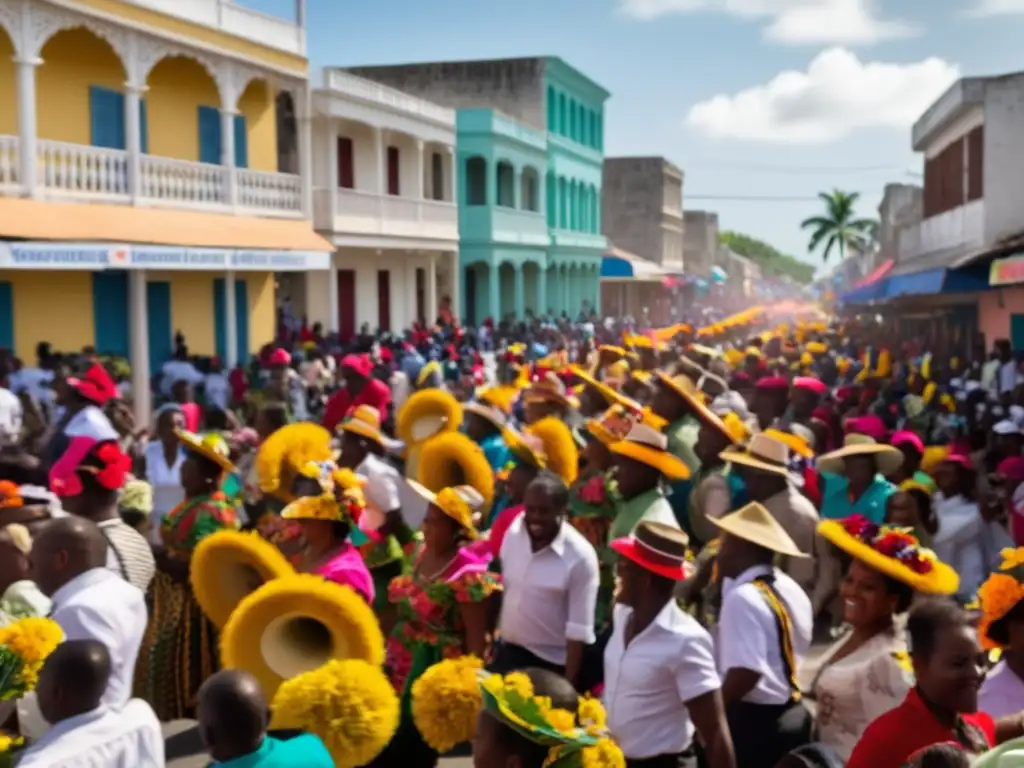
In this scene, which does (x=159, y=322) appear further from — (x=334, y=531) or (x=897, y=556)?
(x=897, y=556)

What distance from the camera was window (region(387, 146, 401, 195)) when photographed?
2966 centimetres

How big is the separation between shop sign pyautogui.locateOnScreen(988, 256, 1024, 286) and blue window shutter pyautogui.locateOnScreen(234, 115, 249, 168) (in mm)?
12981

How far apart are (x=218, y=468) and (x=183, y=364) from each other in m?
9.58

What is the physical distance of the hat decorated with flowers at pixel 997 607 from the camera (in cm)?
400

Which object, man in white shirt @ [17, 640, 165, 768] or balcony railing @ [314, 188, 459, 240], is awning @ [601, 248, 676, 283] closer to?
balcony railing @ [314, 188, 459, 240]

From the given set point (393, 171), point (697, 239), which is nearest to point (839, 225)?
point (697, 239)

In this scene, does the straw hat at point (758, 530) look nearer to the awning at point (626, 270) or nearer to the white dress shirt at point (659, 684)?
the white dress shirt at point (659, 684)

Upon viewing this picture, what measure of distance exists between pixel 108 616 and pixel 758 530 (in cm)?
228

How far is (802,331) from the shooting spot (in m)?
30.8

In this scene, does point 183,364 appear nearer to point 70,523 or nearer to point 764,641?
point 70,523

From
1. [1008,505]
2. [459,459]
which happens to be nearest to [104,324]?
[459,459]

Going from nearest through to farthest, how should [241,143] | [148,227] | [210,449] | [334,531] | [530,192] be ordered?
[334,531], [210,449], [148,227], [241,143], [530,192]

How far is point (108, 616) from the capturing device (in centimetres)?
429

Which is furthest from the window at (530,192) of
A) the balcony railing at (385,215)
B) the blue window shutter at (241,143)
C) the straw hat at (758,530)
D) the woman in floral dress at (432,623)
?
the straw hat at (758,530)
